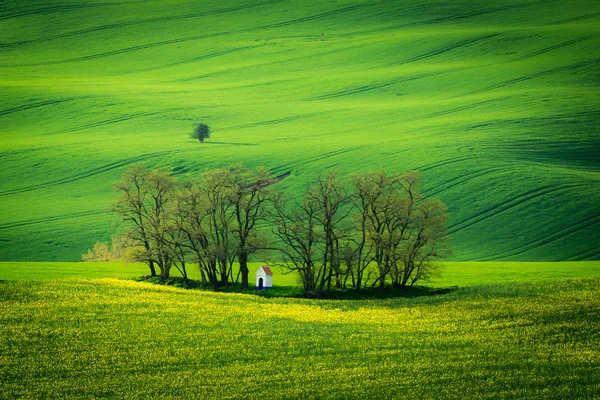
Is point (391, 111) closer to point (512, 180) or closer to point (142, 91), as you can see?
point (512, 180)

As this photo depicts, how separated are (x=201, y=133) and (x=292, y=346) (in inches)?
2813

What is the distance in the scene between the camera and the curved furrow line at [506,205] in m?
67.7

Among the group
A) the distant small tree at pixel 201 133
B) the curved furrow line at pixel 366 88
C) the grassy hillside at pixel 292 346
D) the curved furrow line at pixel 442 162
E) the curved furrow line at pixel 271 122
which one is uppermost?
the curved furrow line at pixel 366 88

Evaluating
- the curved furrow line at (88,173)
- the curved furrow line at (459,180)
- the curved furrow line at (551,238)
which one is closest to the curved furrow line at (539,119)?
the curved furrow line at (459,180)

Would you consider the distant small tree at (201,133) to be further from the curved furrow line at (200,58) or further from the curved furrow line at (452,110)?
the curved furrow line at (200,58)

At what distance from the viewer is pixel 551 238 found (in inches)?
2506

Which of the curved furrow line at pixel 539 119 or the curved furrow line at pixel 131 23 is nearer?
the curved furrow line at pixel 539 119

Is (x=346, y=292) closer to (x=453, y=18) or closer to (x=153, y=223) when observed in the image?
(x=153, y=223)

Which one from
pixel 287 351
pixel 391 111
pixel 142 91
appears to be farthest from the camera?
pixel 142 91

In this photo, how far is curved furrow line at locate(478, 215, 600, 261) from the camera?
62406mm

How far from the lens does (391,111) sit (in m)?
104

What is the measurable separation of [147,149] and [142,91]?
31.5 metres

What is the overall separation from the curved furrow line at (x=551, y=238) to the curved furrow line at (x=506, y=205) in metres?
5.40

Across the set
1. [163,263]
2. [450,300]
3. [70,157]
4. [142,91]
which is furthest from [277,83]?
[450,300]
